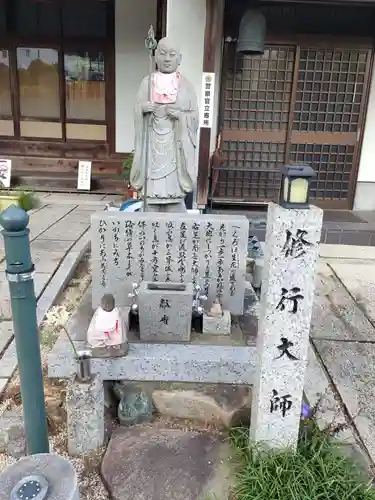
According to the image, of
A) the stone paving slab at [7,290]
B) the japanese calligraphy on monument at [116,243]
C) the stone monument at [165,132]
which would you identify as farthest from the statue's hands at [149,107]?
the stone paving slab at [7,290]

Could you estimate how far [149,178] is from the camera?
4.25m

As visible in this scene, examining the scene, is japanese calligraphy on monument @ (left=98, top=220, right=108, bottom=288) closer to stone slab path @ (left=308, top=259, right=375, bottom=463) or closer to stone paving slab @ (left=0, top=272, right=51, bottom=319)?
stone paving slab @ (left=0, top=272, right=51, bottom=319)

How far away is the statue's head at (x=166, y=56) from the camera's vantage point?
3918 millimetres

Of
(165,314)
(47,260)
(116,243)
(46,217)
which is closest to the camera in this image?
(165,314)

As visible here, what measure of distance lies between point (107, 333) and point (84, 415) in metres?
0.55

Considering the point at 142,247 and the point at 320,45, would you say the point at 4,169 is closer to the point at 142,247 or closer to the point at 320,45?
the point at 320,45

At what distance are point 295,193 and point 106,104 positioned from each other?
7.37 meters

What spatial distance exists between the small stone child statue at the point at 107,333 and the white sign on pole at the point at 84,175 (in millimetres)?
6214

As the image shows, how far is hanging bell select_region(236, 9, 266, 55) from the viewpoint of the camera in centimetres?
602

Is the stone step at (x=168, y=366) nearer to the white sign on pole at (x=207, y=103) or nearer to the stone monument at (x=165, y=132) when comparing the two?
the stone monument at (x=165, y=132)

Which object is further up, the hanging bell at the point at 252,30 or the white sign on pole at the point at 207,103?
the hanging bell at the point at 252,30

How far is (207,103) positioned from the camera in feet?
20.7

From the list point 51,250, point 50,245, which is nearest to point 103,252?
point 51,250

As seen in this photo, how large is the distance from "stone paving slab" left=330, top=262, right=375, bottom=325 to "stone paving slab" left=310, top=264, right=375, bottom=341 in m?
0.08
